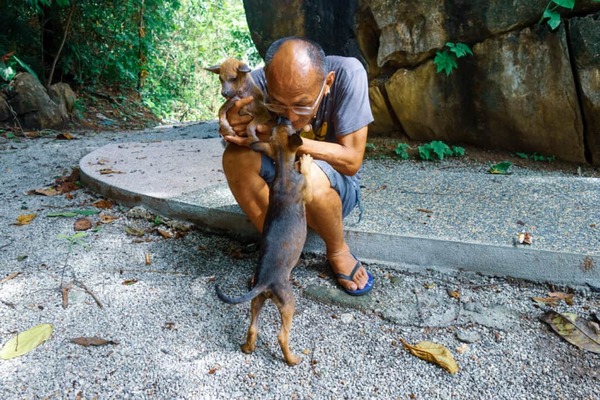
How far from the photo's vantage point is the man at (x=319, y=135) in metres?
1.61

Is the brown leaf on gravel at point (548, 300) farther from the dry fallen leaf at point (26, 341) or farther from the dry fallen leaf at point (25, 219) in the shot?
the dry fallen leaf at point (25, 219)

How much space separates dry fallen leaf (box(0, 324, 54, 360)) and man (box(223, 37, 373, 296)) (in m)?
0.90

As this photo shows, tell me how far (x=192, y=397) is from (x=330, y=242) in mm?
873

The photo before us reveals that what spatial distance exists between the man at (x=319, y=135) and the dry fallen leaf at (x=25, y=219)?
5.10 ft

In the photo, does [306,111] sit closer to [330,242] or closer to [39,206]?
[330,242]

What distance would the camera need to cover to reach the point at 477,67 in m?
3.61

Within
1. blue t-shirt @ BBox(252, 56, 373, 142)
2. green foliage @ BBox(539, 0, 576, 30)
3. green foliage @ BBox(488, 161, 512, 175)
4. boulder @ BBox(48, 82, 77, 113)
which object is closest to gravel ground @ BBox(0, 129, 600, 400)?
blue t-shirt @ BBox(252, 56, 373, 142)

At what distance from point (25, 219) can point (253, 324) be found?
193cm

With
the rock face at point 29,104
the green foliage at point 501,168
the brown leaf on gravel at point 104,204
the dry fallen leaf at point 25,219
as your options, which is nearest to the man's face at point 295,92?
the brown leaf on gravel at point 104,204

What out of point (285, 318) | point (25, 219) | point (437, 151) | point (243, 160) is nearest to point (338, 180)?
point (243, 160)

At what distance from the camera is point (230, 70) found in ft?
5.49

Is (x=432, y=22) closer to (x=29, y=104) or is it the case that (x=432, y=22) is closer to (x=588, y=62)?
(x=588, y=62)

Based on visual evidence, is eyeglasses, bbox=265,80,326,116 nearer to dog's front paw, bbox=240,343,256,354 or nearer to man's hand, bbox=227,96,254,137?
man's hand, bbox=227,96,254,137

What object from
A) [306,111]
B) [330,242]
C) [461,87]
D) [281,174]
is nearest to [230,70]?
[306,111]
